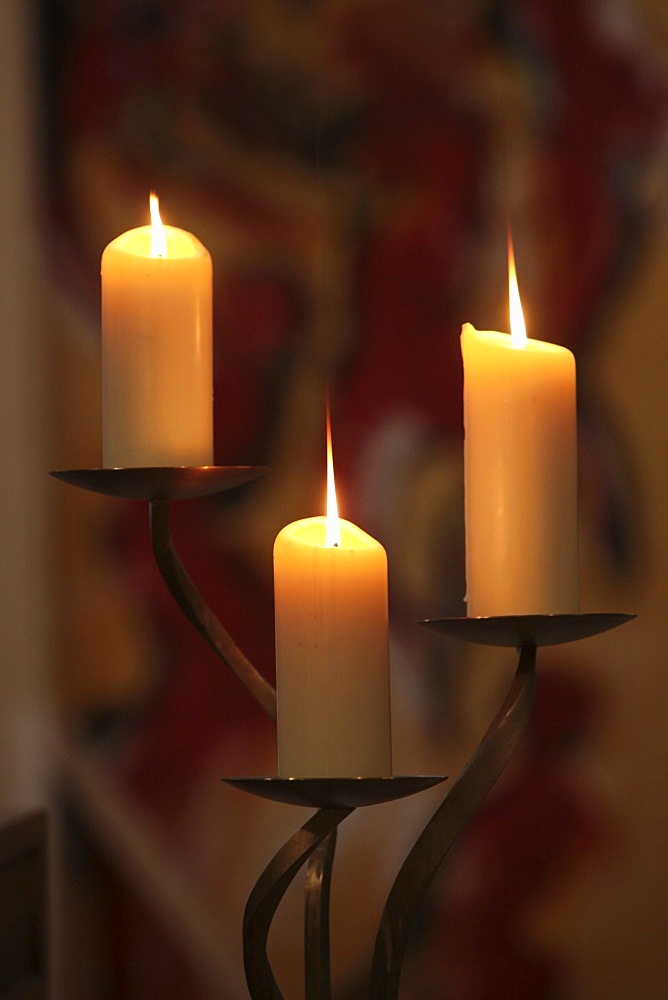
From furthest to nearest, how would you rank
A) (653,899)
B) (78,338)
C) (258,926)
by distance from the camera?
(78,338) < (653,899) < (258,926)

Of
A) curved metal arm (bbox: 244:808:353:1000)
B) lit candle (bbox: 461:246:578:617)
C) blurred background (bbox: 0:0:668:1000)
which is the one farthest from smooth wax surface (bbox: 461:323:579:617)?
blurred background (bbox: 0:0:668:1000)

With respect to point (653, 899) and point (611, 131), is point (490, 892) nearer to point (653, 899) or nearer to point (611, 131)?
point (653, 899)

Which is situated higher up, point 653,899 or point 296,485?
point 296,485

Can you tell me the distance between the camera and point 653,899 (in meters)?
1.05

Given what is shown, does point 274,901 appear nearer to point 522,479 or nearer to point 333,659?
point 333,659

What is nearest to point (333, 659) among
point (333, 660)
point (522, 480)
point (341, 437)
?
point (333, 660)

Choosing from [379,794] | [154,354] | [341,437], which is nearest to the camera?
[379,794]

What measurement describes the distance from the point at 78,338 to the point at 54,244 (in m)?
0.09

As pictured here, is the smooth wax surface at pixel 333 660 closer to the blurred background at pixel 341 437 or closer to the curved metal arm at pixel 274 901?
the curved metal arm at pixel 274 901

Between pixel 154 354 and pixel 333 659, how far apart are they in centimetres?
18

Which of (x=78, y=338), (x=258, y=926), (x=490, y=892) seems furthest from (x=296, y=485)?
(x=258, y=926)

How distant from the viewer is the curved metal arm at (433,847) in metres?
0.58

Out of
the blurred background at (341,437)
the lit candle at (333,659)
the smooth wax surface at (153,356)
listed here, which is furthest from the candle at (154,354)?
the blurred background at (341,437)

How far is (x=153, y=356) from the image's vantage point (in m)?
0.63
